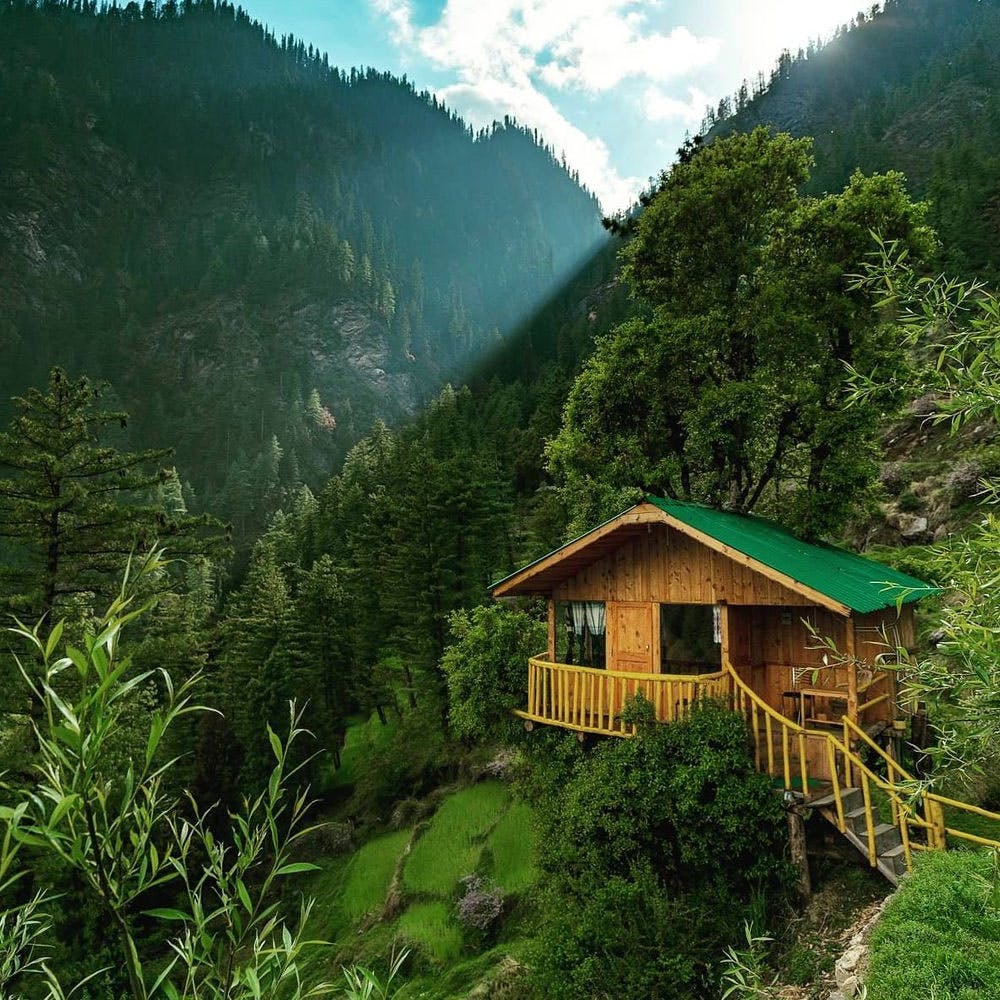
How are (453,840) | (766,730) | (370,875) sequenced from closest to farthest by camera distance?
(766,730), (453,840), (370,875)

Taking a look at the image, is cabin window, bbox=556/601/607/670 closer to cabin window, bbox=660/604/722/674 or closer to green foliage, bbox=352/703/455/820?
cabin window, bbox=660/604/722/674

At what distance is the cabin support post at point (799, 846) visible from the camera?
9.32 meters

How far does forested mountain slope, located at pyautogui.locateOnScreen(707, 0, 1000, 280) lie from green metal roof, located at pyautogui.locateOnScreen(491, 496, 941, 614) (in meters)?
34.5

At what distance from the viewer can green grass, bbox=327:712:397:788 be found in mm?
32156

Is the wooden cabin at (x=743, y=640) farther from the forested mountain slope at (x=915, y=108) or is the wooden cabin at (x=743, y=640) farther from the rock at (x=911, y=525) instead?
the forested mountain slope at (x=915, y=108)

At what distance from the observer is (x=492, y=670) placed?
560 inches

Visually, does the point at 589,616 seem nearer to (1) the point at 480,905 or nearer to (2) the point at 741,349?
(1) the point at 480,905

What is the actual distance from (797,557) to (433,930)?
12.9 metres

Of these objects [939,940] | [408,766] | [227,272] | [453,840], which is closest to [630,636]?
[939,940]

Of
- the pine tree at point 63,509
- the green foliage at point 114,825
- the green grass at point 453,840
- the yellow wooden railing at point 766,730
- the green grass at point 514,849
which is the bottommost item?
the green grass at point 453,840

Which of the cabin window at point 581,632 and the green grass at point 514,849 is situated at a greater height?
the cabin window at point 581,632

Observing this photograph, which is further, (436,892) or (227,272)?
(227,272)

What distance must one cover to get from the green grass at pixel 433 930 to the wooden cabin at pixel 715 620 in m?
6.66

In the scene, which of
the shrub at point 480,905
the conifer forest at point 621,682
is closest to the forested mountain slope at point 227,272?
the conifer forest at point 621,682
